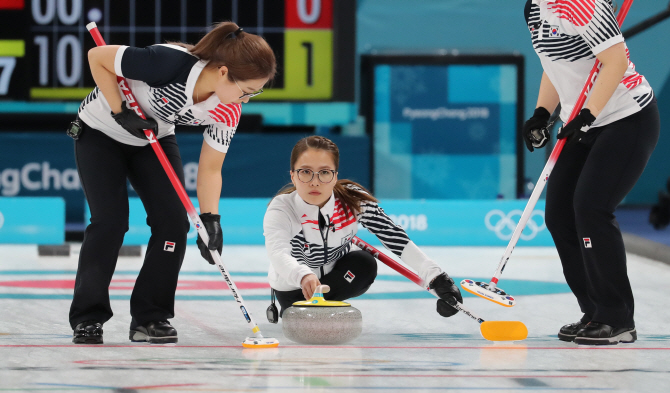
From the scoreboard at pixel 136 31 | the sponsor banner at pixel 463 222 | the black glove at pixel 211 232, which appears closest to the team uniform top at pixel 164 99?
the black glove at pixel 211 232

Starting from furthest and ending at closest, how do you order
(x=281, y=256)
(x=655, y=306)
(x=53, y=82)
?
(x=53, y=82)
(x=655, y=306)
(x=281, y=256)

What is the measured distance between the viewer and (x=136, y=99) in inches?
122

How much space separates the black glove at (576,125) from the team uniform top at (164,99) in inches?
45.0

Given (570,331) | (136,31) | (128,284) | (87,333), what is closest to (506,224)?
(128,284)

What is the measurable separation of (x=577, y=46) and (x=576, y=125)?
287mm

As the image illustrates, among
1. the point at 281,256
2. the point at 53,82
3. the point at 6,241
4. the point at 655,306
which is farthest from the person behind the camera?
the point at 53,82

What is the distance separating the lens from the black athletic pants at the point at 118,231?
2.99 meters

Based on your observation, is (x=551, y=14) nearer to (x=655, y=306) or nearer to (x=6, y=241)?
(x=655, y=306)

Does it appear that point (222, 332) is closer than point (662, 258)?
Yes

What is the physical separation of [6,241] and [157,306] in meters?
4.16

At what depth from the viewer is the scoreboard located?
7.78 metres

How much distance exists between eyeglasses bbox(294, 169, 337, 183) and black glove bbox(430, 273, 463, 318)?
0.53 m

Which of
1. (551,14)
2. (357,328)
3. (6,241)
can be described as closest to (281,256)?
(357,328)

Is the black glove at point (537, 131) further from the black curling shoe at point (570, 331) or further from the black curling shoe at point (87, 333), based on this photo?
the black curling shoe at point (87, 333)
